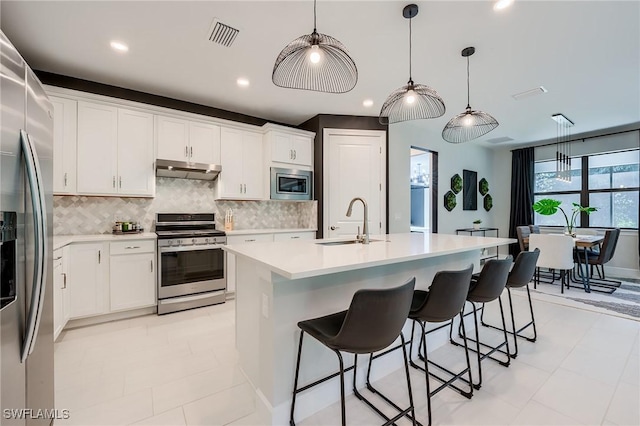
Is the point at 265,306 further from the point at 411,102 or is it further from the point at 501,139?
the point at 501,139

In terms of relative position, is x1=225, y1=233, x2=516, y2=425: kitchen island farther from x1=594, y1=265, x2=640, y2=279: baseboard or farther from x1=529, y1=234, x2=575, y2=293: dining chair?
x1=594, y1=265, x2=640, y2=279: baseboard

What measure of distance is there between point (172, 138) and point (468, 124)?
343 cm

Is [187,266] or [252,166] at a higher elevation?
[252,166]

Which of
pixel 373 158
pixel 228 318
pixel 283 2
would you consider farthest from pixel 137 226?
pixel 373 158

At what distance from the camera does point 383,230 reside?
4688mm

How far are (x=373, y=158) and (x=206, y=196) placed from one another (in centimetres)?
266

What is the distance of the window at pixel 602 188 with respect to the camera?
5.35m

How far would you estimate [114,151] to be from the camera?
3.31 metres

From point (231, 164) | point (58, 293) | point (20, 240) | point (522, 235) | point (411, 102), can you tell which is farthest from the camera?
point (522, 235)

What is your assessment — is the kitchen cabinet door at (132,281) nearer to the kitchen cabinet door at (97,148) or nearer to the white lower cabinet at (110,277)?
the white lower cabinet at (110,277)

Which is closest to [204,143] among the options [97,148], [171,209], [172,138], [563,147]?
[172,138]

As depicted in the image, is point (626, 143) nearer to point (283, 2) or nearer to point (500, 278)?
point (500, 278)

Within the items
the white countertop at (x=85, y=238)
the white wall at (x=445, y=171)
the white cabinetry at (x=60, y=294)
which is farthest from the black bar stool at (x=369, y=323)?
the white wall at (x=445, y=171)

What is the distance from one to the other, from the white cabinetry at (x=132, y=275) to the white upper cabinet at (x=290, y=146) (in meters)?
2.07
